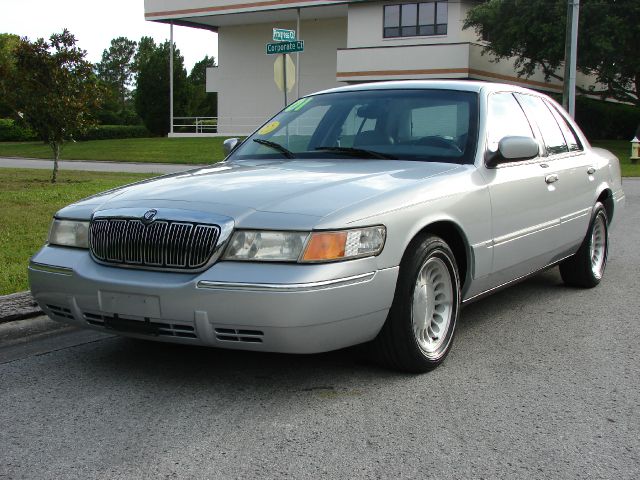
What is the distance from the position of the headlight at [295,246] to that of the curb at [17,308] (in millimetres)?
2270

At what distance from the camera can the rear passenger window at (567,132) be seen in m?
6.63

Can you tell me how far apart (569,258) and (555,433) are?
3316mm

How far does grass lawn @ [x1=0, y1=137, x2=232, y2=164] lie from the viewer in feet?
104

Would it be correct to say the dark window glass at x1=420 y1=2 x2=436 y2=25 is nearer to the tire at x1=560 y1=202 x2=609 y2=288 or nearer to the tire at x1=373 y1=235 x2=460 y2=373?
the tire at x1=560 y1=202 x2=609 y2=288

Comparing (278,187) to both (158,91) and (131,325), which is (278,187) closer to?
(131,325)

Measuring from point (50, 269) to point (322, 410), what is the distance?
1652 millimetres

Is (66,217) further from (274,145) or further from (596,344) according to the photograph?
(596,344)

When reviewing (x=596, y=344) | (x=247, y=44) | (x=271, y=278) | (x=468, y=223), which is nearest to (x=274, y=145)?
(x=468, y=223)

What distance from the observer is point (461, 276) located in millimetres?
4910

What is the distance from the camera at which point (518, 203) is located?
5.35 m

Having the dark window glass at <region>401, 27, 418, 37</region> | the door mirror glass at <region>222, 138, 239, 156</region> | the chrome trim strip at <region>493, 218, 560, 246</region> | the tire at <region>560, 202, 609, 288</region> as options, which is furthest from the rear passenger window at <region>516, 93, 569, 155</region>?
the dark window glass at <region>401, 27, 418, 37</region>

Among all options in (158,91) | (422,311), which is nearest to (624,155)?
(422,311)

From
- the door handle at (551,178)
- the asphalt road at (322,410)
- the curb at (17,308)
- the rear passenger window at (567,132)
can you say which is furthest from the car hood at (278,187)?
the rear passenger window at (567,132)

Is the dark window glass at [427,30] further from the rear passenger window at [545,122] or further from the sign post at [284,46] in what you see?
the rear passenger window at [545,122]
